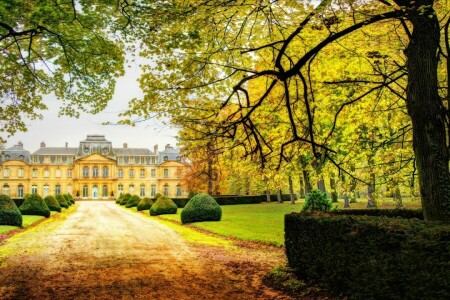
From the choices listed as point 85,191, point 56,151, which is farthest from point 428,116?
point 56,151

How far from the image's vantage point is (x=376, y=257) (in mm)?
4770

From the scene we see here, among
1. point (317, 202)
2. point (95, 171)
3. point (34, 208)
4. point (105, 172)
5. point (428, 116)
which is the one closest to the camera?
point (428, 116)

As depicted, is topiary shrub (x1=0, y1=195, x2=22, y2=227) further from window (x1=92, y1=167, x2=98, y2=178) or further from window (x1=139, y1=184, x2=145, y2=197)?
window (x1=139, y1=184, x2=145, y2=197)

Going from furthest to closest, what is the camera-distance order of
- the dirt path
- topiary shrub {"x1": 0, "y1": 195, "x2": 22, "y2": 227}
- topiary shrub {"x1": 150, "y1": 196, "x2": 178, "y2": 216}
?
topiary shrub {"x1": 150, "y1": 196, "x2": 178, "y2": 216}, topiary shrub {"x1": 0, "y1": 195, "x2": 22, "y2": 227}, the dirt path

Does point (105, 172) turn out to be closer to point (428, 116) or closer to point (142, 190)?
point (142, 190)

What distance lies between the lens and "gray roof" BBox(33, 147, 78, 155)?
77.6 m

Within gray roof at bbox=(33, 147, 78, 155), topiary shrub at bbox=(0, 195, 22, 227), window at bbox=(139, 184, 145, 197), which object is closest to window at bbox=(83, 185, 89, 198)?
gray roof at bbox=(33, 147, 78, 155)

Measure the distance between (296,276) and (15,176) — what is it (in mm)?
79252

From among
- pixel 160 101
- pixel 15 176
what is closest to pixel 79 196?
pixel 15 176

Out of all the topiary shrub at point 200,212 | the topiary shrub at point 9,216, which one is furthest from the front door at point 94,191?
the topiary shrub at point 200,212

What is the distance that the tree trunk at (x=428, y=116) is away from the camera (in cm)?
588

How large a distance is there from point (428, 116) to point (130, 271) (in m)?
6.21

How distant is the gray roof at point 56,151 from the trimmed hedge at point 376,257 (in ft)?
260

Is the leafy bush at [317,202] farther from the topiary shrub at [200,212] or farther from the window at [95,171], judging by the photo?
the window at [95,171]
